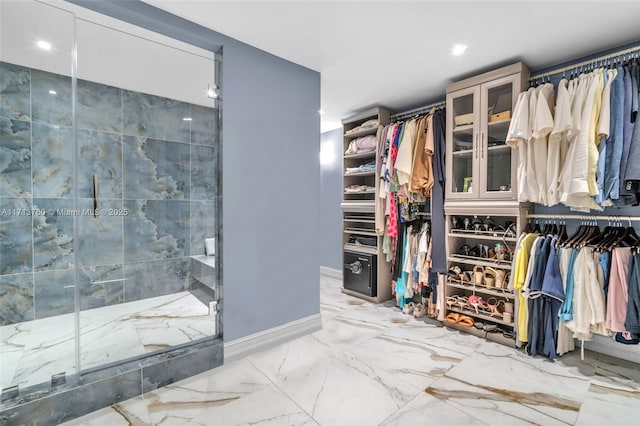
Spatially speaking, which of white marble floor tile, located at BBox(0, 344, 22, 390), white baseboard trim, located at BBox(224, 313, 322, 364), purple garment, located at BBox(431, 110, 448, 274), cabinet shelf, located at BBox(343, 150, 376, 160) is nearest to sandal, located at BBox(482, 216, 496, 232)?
purple garment, located at BBox(431, 110, 448, 274)

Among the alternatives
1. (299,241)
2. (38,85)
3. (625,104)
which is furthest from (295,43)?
(625,104)

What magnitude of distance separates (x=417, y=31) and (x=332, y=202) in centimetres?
290

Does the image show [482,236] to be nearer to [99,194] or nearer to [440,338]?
[440,338]

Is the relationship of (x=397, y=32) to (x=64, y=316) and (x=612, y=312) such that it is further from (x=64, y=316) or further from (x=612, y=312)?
(x=64, y=316)

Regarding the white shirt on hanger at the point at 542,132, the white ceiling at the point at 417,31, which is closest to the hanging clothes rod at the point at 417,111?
the white ceiling at the point at 417,31

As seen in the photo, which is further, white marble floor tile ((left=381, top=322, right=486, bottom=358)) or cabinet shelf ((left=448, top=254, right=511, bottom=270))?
cabinet shelf ((left=448, top=254, right=511, bottom=270))

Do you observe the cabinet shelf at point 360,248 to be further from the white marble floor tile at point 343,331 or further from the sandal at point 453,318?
the sandal at point 453,318

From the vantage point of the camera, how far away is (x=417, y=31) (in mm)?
2008

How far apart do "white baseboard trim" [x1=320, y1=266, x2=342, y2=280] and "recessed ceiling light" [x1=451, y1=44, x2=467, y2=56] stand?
10.5 feet

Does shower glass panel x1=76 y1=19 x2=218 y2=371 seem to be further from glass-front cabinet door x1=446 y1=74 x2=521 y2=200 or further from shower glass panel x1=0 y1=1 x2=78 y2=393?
glass-front cabinet door x1=446 y1=74 x2=521 y2=200

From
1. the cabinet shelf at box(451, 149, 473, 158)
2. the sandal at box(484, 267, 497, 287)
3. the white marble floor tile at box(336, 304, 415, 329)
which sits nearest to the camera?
the sandal at box(484, 267, 497, 287)

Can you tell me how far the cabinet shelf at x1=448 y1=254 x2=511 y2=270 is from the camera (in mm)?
2495

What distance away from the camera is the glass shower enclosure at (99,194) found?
1819 millimetres

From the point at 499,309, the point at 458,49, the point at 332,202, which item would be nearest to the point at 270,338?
the point at 499,309
